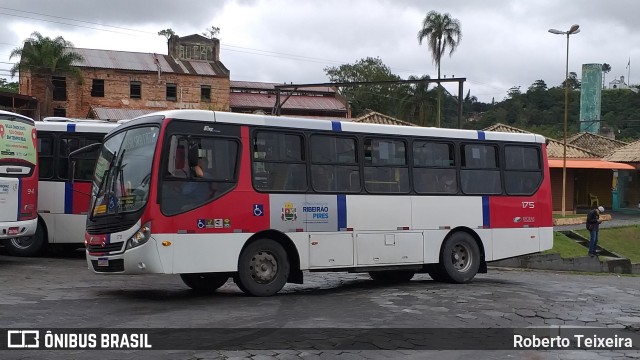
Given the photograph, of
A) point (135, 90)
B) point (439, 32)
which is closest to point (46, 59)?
point (135, 90)

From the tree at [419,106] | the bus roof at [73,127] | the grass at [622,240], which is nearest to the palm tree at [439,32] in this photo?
the tree at [419,106]

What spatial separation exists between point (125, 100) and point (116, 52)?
551 cm

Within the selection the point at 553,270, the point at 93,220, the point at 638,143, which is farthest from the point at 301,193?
the point at 638,143

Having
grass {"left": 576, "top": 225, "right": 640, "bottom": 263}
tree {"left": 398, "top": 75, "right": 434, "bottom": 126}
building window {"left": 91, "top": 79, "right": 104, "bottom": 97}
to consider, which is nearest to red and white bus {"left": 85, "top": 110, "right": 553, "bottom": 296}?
grass {"left": 576, "top": 225, "right": 640, "bottom": 263}

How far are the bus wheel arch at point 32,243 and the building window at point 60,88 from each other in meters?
36.6

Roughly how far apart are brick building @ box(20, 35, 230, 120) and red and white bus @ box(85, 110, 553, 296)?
40.2m

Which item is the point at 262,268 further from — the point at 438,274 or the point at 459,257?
the point at 459,257

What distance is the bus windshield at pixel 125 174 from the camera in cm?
1155

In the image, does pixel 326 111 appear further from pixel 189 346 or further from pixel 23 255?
pixel 189 346

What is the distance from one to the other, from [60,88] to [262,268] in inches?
1776

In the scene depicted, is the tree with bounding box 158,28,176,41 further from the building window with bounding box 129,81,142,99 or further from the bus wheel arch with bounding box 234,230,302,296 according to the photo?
the bus wheel arch with bounding box 234,230,302,296

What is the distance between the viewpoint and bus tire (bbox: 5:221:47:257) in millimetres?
18562

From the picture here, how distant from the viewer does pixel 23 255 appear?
1872cm

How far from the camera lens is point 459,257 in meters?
15.4
